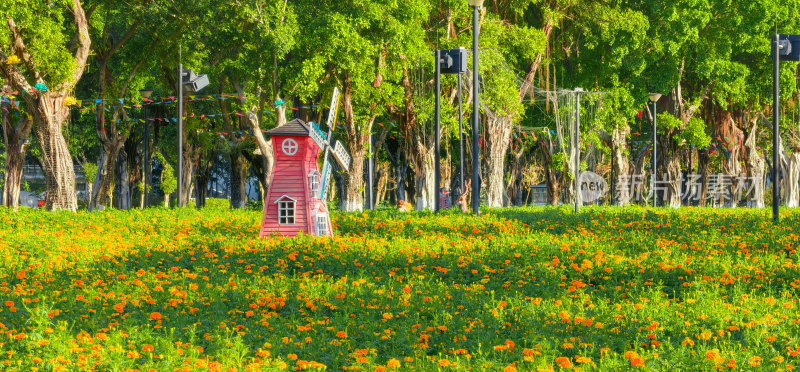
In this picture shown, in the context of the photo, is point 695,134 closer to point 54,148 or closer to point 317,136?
point 317,136

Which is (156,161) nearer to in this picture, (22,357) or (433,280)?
(433,280)

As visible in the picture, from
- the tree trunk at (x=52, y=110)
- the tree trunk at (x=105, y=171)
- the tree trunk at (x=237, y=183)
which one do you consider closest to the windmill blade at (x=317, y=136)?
the tree trunk at (x=52, y=110)

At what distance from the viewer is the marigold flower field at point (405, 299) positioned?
253 inches

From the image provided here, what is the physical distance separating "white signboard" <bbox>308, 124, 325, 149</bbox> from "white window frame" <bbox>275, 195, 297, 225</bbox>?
1.32 m

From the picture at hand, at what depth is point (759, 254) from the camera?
12836mm

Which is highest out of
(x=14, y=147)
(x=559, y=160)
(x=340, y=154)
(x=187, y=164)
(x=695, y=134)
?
(x=695, y=134)

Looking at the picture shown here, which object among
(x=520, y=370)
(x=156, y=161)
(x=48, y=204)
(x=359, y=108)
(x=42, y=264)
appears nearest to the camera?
(x=520, y=370)

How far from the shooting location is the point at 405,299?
9.16 meters

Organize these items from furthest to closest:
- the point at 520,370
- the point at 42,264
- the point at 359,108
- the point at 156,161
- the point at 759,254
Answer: the point at 156,161
the point at 359,108
the point at 759,254
the point at 42,264
the point at 520,370

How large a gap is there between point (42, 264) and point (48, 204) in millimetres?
14881

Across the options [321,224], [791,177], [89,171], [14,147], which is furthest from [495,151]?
[89,171]

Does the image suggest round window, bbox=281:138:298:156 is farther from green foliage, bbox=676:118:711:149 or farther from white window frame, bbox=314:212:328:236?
green foliage, bbox=676:118:711:149

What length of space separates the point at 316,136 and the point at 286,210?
65.1 inches

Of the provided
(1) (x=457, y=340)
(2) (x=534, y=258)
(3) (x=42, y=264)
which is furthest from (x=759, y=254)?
(3) (x=42, y=264)
